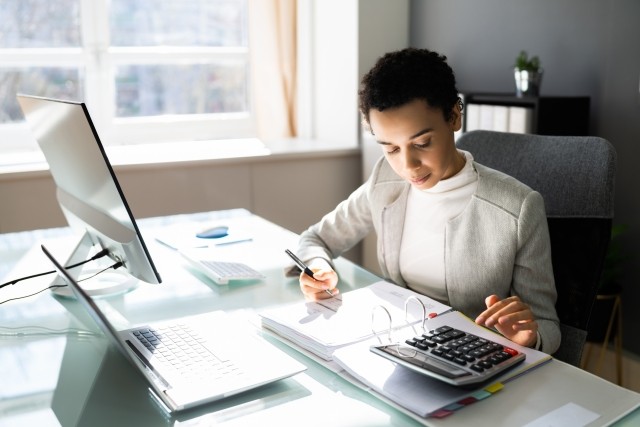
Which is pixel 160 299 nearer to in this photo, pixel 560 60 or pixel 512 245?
pixel 512 245

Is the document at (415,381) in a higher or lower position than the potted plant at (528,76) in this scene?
lower

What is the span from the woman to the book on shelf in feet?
0.33

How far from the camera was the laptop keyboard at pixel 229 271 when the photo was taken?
1407mm

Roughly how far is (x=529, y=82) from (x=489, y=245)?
4.32 feet

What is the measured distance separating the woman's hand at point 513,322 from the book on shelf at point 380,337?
16mm

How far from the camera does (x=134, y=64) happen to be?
3.33 metres

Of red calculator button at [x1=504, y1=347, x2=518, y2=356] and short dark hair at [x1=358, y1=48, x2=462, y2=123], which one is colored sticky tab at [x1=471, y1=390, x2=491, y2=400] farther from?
short dark hair at [x1=358, y1=48, x2=462, y2=123]

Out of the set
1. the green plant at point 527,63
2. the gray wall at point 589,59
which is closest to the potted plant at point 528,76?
the green plant at point 527,63

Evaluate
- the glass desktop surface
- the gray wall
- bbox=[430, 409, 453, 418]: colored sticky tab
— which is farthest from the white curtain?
bbox=[430, 409, 453, 418]: colored sticky tab

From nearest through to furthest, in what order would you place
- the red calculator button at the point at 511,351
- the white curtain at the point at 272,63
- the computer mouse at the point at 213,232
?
1. the red calculator button at the point at 511,351
2. the computer mouse at the point at 213,232
3. the white curtain at the point at 272,63

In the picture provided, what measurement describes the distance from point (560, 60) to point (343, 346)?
1879 mm

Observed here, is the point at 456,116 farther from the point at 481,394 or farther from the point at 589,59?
the point at 589,59

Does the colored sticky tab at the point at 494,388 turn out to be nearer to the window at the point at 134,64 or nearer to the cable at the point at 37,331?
the cable at the point at 37,331

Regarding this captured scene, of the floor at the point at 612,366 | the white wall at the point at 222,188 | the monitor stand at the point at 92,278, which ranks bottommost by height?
the floor at the point at 612,366
